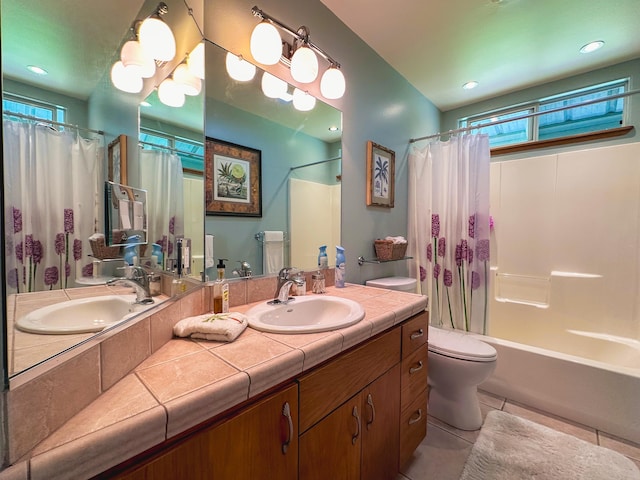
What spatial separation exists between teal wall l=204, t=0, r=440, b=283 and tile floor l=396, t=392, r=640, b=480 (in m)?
0.99

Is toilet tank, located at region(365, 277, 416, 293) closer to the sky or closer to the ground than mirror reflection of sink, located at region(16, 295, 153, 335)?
closer to the ground

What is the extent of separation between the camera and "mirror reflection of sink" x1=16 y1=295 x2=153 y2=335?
456 millimetres

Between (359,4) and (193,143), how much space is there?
1.30 m

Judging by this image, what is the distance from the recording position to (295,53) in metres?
1.34

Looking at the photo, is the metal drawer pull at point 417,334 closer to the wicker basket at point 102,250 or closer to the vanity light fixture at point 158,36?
the wicker basket at point 102,250

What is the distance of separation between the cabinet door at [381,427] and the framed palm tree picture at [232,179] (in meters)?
0.91

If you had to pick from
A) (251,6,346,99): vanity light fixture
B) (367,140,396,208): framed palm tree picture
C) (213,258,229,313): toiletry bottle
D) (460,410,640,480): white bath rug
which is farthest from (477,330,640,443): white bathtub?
(251,6,346,99): vanity light fixture

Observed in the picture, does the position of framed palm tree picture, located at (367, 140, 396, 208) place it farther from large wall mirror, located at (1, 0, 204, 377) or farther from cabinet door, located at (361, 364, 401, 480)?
large wall mirror, located at (1, 0, 204, 377)

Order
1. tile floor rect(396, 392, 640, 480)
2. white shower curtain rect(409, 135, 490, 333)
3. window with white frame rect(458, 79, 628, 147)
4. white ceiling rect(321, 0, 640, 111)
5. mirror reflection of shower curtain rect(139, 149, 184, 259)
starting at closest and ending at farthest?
1. mirror reflection of shower curtain rect(139, 149, 184, 259)
2. tile floor rect(396, 392, 640, 480)
3. white ceiling rect(321, 0, 640, 111)
4. white shower curtain rect(409, 135, 490, 333)
5. window with white frame rect(458, 79, 628, 147)

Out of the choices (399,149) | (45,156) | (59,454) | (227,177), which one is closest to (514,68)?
(399,149)

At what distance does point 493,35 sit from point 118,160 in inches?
90.3

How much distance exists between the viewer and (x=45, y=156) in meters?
0.46

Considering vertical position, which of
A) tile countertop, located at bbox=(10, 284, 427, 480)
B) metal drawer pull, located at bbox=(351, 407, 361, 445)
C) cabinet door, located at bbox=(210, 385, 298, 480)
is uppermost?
tile countertop, located at bbox=(10, 284, 427, 480)

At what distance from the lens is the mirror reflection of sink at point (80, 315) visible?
456mm
